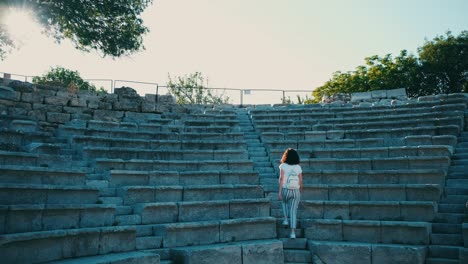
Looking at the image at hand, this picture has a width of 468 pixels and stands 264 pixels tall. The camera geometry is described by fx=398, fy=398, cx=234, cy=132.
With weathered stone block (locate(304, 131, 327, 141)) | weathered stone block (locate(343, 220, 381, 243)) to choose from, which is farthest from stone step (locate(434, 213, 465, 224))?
weathered stone block (locate(304, 131, 327, 141))

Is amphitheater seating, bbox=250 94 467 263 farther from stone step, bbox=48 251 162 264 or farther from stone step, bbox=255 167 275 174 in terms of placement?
stone step, bbox=48 251 162 264

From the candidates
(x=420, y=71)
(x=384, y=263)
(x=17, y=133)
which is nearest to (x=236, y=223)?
(x=384, y=263)

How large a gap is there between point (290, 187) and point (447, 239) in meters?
2.70

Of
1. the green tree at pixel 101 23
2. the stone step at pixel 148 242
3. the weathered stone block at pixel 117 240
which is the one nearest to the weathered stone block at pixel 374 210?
the stone step at pixel 148 242

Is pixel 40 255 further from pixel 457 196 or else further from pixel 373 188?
pixel 457 196

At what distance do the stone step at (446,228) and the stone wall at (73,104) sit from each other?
8695mm

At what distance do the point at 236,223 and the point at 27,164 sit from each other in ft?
12.6

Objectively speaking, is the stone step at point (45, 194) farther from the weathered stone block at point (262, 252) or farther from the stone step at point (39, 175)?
the weathered stone block at point (262, 252)

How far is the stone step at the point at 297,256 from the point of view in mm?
6812

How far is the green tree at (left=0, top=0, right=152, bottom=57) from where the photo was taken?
18406 mm

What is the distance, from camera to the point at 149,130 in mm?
11617

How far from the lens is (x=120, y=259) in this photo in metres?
5.38

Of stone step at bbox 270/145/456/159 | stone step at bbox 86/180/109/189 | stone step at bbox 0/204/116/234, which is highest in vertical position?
stone step at bbox 270/145/456/159

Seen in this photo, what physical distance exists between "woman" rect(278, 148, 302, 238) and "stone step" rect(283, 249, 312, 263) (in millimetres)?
345
